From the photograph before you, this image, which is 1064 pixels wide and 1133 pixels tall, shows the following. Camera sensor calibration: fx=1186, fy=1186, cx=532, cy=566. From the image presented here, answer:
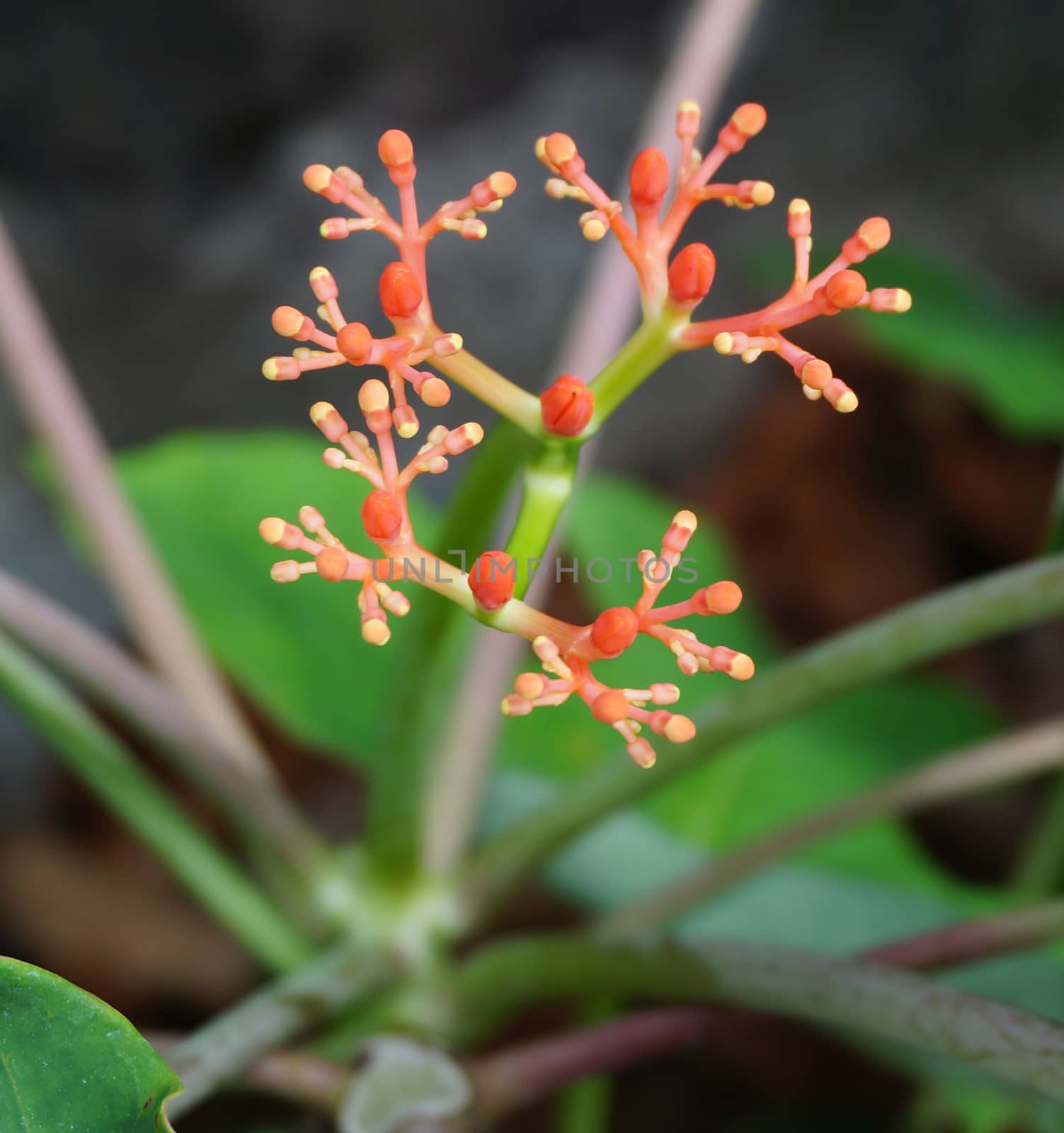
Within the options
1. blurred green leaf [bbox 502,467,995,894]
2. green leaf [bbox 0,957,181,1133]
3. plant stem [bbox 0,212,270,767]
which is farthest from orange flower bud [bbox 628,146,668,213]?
blurred green leaf [bbox 502,467,995,894]

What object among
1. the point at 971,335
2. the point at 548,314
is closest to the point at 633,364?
the point at 971,335

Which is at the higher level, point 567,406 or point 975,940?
point 567,406

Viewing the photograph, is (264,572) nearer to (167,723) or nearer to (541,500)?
(167,723)

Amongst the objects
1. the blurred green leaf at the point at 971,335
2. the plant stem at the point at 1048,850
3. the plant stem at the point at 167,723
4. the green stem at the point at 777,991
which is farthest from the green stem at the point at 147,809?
the blurred green leaf at the point at 971,335

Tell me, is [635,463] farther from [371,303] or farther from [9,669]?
[9,669]

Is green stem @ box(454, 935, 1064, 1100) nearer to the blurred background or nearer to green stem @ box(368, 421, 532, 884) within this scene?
green stem @ box(368, 421, 532, 884)

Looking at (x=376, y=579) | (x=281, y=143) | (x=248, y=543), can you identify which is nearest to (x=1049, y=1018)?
(x=376, y=579)
